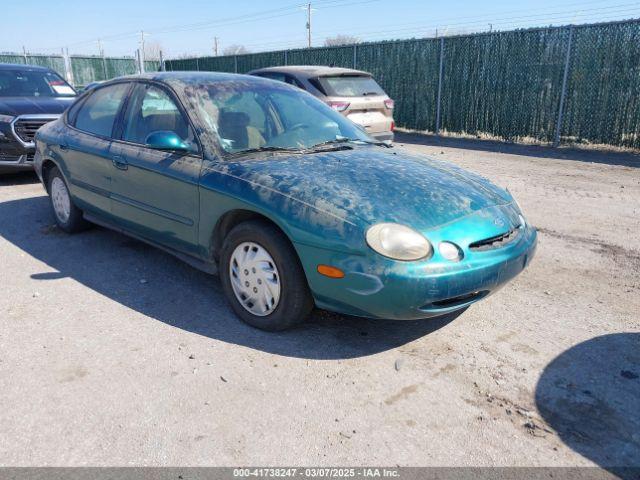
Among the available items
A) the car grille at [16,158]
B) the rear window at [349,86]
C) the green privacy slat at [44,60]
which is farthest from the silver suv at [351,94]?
the green privacy slat at [44,60]

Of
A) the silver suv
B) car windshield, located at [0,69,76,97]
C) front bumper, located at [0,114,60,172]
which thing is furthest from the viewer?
the silver suv

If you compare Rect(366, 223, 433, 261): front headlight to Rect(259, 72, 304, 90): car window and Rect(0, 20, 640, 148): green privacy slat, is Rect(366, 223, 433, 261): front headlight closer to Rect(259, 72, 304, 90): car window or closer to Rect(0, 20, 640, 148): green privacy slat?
Rect(259, 72, 304, 90): car window

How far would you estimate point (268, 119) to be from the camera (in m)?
4.17

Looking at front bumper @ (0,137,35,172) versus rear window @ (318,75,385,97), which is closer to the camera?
front bumper @ (0,137,35,172)

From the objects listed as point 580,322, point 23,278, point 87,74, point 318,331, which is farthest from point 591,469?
point 87,74

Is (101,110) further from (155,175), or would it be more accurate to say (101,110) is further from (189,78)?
(155,175)

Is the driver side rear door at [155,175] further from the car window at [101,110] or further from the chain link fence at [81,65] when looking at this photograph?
the chain link fence at [81,65]

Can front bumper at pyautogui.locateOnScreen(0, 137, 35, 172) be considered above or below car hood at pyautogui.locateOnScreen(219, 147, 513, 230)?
below

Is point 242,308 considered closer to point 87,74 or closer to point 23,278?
point 23,278

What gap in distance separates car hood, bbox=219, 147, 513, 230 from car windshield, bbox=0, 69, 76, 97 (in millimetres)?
6946

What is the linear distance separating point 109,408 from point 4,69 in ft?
27.6

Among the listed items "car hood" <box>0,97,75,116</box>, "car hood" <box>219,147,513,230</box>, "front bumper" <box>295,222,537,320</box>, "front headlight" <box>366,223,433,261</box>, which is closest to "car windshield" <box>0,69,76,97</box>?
"car hood" <box>0,97,75,116</box>

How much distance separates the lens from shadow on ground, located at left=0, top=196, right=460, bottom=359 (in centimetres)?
340

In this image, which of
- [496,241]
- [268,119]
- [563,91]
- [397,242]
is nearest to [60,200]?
[268,119]
